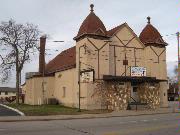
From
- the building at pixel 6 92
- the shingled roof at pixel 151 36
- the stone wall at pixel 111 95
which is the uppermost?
the shingled roof at pixel 151 36

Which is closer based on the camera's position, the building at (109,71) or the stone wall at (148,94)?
the building at (109,71)

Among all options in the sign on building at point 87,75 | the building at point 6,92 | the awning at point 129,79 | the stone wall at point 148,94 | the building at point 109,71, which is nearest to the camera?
the sign on building at point 87,75

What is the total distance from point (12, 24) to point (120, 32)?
1661cm

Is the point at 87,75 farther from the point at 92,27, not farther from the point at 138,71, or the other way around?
the point at 138,71

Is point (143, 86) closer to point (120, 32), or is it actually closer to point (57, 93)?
point (120, 32)

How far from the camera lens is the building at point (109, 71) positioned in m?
39.2

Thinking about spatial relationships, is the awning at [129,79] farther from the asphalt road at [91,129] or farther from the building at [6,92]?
the building at [6,92]

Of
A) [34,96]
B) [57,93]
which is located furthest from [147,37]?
[34,96]

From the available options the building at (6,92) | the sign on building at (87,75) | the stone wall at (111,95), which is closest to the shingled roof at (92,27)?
the sign on building at (87,75)

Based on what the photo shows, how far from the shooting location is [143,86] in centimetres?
4281

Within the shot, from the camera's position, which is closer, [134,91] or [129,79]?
[129,79]

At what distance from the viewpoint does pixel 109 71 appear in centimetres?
4097

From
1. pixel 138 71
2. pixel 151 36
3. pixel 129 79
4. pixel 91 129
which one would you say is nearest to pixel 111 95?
pixel 129 79

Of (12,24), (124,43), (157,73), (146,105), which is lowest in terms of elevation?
(146,105)
